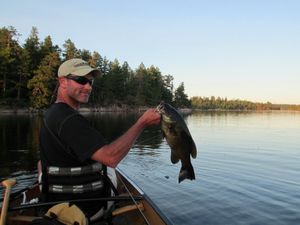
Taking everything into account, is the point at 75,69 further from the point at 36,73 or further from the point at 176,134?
the point at 36,73

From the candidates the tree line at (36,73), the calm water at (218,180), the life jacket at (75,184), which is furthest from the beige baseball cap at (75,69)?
the tree line at (36,73)

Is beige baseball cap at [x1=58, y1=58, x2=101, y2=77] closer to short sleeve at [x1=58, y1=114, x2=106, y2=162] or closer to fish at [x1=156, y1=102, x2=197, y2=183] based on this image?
short sleeve at [x1=58, y1=114, x2=106, y2=162]

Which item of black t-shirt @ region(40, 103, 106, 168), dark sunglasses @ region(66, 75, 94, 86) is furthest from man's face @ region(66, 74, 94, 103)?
black t-shirt @ region(40, 103, 106, 168)

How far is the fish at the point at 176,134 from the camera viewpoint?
330 cm

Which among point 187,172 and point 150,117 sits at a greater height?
point 150,117

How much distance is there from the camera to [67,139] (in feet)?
11.1

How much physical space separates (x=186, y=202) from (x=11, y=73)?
193ft

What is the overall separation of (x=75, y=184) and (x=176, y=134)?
1.19 meters

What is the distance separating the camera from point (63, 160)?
143 inches

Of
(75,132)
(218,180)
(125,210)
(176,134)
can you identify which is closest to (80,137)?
(75,132)

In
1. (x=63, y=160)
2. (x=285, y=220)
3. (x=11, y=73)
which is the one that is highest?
(x=11, y=73)

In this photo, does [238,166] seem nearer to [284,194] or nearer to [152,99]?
[284,194]

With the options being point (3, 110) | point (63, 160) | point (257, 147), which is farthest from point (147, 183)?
point (3, 110)

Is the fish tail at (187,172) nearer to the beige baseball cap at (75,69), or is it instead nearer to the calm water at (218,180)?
the beige baseball cap at (75,69)
